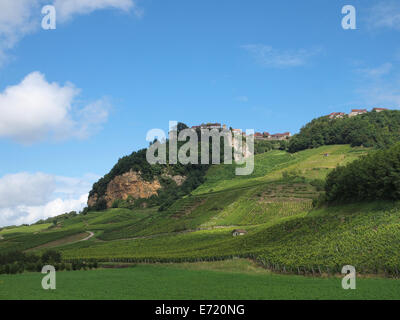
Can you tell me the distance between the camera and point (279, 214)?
109062 millimetres

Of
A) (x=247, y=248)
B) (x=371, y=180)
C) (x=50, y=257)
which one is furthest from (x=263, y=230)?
(x=50, y=257)

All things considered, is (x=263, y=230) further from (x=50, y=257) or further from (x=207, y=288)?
(x=207, y=288)

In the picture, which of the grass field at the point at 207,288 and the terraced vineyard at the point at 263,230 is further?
the terraced vineyard at the point at 263,230

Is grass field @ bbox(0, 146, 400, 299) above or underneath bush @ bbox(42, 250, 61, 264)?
above

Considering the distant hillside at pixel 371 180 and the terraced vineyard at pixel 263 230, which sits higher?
the distant hillside at pixel 371 180

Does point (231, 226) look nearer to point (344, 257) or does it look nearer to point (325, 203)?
point (325, 203)

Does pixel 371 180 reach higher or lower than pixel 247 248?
higher

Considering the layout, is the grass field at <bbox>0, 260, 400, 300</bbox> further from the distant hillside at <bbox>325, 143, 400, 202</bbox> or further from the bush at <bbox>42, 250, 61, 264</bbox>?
the distant hillside at <bbox>325, 143, 400, 202</bbox>

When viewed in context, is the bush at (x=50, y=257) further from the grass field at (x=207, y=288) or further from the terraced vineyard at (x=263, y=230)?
the grass field at (x=207, y=288)

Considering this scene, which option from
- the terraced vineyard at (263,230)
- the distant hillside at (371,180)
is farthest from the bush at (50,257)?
the distant hillside at (371,180)

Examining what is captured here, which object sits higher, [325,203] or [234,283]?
[325,203]

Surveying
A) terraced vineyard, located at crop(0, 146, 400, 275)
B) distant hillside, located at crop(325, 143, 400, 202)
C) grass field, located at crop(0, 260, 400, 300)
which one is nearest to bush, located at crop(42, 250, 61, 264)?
terraced vineyard, located at crop(0, 146, 400, 275)
